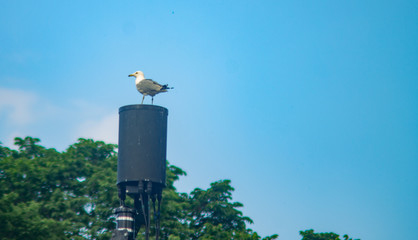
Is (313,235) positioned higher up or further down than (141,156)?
higher up

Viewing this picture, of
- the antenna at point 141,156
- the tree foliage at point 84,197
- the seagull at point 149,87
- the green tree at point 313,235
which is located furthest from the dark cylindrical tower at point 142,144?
the green tree at point 313,235

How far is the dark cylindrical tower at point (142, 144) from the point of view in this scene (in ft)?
29.1

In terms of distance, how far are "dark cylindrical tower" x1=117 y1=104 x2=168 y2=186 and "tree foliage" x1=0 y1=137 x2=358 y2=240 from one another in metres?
15.2

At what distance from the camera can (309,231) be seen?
32094 mm

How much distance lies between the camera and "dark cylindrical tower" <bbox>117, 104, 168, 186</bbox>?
888cm

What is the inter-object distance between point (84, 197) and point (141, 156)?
19.6 meters

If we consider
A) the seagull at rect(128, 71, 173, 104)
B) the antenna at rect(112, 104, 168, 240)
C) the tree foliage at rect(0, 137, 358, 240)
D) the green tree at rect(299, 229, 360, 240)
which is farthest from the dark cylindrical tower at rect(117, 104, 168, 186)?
the green tree at rect(299, 229, 360, 240)

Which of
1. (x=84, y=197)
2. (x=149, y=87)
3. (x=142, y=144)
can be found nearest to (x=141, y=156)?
(x=142, y=144)

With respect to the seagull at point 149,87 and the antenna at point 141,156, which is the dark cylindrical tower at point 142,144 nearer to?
the antenna at point 141,156

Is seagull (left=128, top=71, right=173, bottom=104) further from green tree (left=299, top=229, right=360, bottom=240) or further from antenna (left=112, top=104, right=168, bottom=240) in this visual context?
green tree (left=299, top=229, right=360, bottom=240)

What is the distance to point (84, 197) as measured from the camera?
2775cm

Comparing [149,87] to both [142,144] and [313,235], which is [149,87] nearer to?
[142,144]

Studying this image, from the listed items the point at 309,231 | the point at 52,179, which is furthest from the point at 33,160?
the point at 309,231

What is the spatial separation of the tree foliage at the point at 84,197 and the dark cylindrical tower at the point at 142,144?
15.2m
